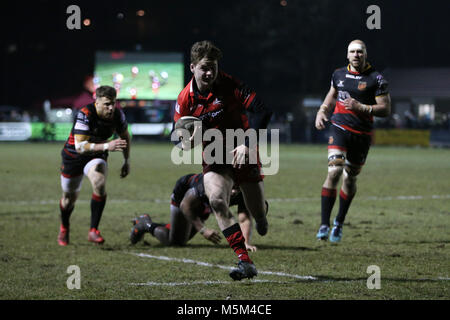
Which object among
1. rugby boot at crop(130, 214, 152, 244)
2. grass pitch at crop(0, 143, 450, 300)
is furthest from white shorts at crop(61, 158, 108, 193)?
rugby boot at crop(130, 214, 152, 244)

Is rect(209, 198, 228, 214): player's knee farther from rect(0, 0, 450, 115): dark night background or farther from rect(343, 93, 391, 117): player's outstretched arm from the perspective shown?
rect(0, 0, 450, 115): dark night background

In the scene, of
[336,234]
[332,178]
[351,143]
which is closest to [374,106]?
[351,143]

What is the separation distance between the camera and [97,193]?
33.6 feet

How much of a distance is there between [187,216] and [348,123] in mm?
2671

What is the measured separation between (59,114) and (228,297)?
4669 centimetres

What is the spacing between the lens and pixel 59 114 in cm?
5169

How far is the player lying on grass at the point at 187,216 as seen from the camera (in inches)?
362

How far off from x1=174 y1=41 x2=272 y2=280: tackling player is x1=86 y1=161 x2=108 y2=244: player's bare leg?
2.76 metres

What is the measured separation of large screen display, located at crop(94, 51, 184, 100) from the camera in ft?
168

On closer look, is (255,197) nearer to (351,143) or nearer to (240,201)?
(240,201)

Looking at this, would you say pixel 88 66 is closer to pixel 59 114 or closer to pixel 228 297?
pixel 59 114

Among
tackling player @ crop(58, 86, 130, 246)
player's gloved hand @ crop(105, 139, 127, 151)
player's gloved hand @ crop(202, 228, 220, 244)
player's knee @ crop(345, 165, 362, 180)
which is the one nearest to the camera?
player's gloved hand @ crop(202, 228, 220, 244)

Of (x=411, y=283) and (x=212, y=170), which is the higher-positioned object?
(x=212, y=170)

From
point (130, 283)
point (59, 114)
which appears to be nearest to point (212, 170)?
point (130, 283)
